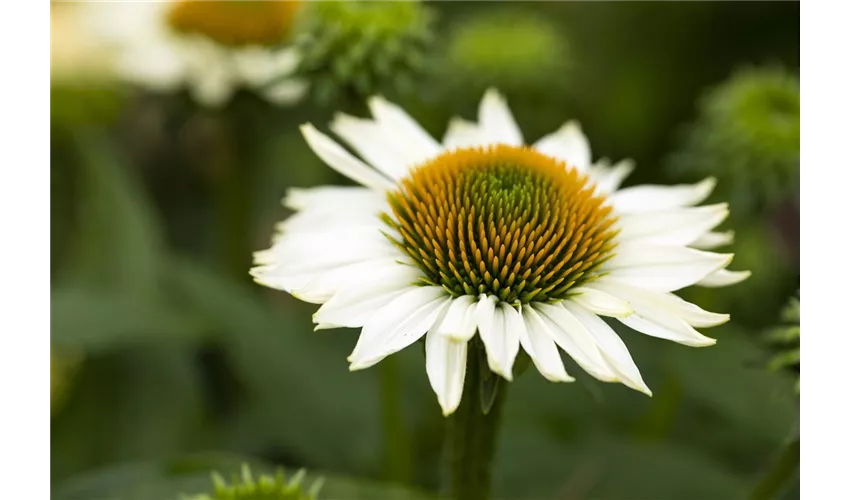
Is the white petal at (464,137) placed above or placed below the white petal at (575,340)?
above

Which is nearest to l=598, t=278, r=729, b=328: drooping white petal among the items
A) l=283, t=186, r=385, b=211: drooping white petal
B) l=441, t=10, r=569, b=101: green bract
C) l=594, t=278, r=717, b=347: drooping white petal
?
l=594, t=278, r=717, b=347: drooping white petal

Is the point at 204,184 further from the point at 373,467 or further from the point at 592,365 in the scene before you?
the point at 592,365

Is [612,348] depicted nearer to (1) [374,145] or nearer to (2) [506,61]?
(1) [374,145]

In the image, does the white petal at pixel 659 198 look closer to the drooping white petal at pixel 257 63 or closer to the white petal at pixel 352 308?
the white petal at pixel 352 308

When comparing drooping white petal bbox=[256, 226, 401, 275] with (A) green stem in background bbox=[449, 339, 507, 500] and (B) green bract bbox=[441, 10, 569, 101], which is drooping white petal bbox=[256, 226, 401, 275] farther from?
(B) green bract bbox=[441, 10, 569, 101]

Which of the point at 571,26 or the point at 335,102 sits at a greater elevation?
Result: the point at 571,26

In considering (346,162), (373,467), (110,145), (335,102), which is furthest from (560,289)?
(110,145)

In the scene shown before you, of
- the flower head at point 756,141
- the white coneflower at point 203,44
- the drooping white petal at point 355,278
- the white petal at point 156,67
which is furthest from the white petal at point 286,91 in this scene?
the flower head at point 756,141
